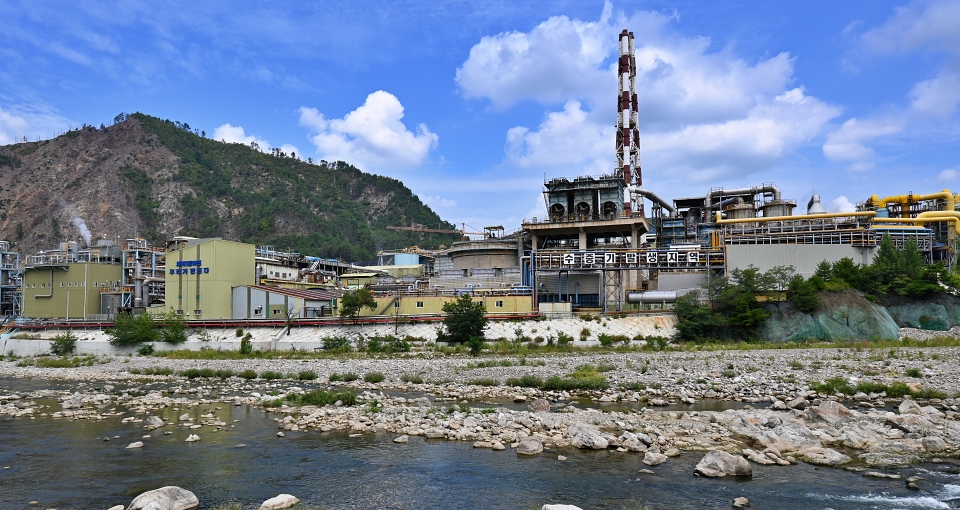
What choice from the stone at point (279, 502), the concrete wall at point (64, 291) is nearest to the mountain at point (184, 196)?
the concrete wall at point (64, 291)

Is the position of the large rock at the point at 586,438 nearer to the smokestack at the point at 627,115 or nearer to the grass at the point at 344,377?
the grass at the point at 344,377

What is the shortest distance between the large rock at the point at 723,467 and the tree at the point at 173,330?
4751 centimetres

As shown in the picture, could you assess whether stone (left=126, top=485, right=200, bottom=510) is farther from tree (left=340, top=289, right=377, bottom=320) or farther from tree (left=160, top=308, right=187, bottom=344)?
tree (left=160, top=308, right=187, bottom=344)

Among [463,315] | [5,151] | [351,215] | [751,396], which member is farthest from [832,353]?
[5,151]

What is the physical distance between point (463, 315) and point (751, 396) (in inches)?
929

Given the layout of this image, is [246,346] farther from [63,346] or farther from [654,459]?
[654,459]

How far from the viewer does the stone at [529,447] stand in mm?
17844

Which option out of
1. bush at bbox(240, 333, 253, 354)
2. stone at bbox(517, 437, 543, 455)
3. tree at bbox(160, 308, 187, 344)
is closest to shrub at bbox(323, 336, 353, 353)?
bush at bbox(240, 333, 253, 354)

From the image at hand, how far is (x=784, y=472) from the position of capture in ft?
51.6

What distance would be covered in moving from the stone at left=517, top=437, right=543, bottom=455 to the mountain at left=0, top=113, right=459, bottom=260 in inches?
4954

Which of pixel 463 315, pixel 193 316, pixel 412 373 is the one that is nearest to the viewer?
pixel 412 373

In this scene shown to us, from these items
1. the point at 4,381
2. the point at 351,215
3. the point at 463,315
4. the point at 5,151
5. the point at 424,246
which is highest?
the point at 5,151

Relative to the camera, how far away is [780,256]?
5481cm

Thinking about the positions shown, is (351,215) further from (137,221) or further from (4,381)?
(4,381)
